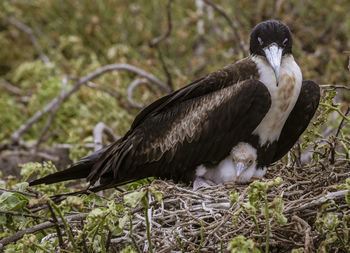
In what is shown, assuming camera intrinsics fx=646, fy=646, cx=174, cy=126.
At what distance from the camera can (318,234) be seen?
249 cm

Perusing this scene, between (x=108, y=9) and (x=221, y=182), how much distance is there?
13.2 feet

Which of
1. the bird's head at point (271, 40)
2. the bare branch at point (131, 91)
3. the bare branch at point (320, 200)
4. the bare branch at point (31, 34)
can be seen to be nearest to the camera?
the bare branch at point (320, 200)

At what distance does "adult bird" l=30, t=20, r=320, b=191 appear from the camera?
3174mm

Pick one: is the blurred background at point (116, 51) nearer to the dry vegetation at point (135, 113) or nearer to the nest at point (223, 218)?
the dry vegetation at point (135, 113)

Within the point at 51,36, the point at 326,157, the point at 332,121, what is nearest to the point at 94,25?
the point at 51,36

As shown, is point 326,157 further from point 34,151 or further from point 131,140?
point 34,151

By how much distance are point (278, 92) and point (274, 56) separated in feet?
0.59

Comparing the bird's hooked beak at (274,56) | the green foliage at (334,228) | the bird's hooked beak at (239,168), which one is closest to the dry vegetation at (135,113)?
the green foliage at (334,228)

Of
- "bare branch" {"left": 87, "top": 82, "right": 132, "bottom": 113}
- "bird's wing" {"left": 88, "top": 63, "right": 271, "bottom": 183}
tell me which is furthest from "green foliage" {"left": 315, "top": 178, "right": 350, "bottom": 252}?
"bare branch" {"left": 87, "top": 82, "right": 132, "bottom": 113}

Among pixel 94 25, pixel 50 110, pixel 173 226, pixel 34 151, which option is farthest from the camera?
pixel 94 25

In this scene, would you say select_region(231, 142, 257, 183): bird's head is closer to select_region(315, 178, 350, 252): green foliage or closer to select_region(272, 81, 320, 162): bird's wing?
select_region(272, 81, 320, 162): bird's wing

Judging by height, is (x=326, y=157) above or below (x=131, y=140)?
below

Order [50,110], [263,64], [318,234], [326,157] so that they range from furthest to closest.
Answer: [50,110] < [263,64] < [326,157] < [318,234]

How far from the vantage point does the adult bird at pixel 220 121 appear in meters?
3.17
